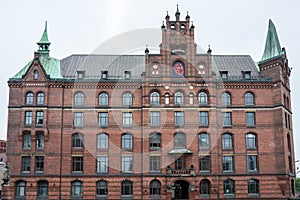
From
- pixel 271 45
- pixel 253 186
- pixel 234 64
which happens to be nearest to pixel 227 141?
pixel 253 186

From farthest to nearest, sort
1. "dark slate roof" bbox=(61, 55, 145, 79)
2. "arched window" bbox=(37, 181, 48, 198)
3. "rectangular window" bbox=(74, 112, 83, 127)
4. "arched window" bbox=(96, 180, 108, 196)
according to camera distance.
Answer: "dark slate roof" bbox=(61, 55, 145, 79)
"rectangular window" bbox=(74, 112, 83, 127)
"arched window" bbox=(96, 180, 108, 196)
"arched window" bbox=(37, 181, 48, 198)

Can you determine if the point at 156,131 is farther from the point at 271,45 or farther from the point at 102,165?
the point at 271,45

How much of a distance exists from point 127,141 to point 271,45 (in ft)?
76.8

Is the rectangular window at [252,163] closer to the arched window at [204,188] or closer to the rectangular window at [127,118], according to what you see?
the arched window at [204,188]

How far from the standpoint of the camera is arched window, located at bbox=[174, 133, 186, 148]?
48031mm

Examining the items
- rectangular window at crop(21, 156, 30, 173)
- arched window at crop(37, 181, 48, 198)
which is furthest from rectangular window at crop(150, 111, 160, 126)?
rectangular window at crop(21, 156, 30, 173)

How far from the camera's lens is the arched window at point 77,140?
4803cm

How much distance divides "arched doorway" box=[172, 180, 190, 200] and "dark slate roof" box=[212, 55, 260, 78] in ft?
49.1

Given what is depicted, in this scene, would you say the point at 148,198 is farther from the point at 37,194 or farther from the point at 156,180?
the point at 37,194

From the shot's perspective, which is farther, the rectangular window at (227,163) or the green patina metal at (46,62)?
the green patina metal at (46,62)

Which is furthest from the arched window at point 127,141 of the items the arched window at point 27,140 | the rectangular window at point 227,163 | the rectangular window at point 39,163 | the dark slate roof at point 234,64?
the dark slate roof at point 234,64

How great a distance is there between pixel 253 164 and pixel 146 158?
13.5 meters

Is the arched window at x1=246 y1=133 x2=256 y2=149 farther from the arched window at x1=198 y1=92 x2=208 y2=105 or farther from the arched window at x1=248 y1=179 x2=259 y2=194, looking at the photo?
the arched window at x1=198 y1=92 x2=208 y2=105

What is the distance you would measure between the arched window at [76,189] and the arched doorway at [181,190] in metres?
11.7
